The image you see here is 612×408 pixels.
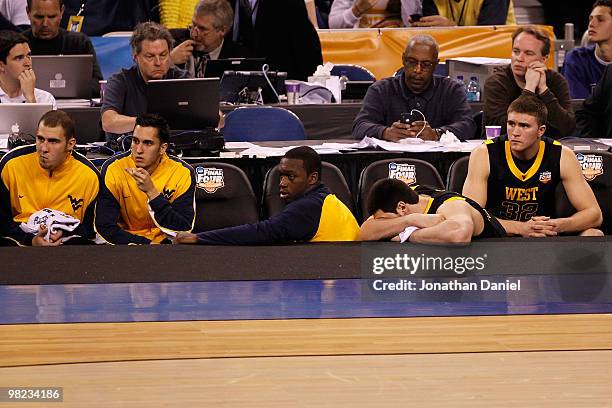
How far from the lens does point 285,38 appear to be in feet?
29.5

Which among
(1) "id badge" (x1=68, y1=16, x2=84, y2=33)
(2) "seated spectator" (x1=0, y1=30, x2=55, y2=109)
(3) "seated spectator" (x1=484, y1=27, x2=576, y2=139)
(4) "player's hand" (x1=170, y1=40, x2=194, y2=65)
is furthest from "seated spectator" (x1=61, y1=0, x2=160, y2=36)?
(3) "seated spectator" (x1=484, y1=27, x2=576, y2=139)

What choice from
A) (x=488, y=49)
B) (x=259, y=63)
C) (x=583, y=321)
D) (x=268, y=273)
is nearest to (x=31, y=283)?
(x=268, y=273)

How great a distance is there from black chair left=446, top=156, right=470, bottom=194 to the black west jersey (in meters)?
0.22

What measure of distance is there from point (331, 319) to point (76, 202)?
176cm

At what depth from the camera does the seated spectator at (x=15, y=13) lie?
384 inches

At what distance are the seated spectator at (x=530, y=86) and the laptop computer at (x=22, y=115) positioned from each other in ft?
8.71

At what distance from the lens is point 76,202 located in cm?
574

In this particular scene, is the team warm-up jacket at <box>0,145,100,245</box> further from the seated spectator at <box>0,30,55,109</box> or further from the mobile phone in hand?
the mobile phone in hand

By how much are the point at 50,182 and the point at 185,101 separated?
1.04m

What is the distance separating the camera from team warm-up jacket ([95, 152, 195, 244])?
5613 mm

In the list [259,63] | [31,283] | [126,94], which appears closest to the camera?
[31,283]

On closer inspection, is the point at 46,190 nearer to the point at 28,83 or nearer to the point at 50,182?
the point at 50,182

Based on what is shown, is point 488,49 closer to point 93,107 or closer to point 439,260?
point 93,107

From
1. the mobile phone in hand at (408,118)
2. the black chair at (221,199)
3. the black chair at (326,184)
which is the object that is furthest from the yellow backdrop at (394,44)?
the black chair at (221,199)
